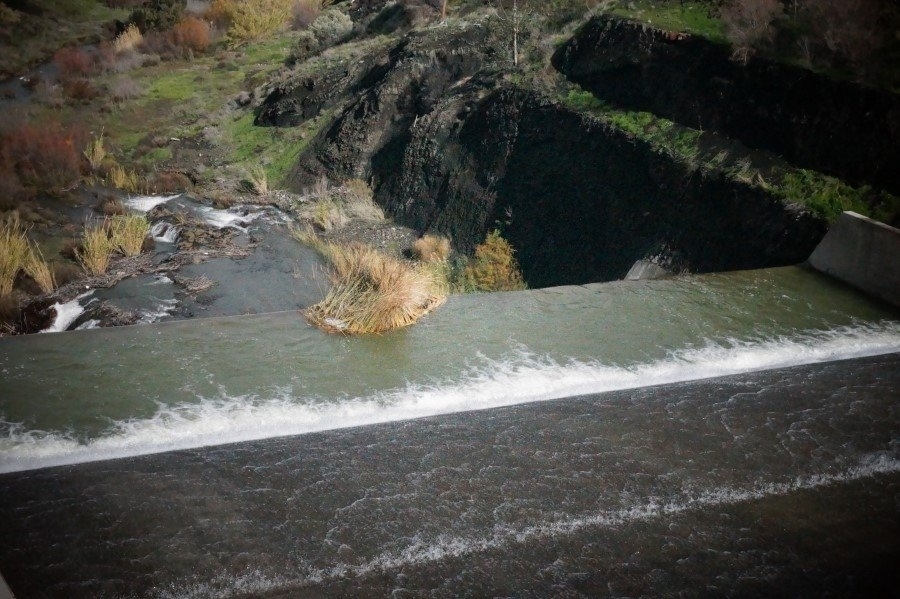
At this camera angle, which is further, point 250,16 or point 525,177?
point 250,16

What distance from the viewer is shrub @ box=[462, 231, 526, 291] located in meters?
11.6

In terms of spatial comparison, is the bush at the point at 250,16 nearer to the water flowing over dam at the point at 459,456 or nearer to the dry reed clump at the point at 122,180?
the dry reed clump at the point at 122,180

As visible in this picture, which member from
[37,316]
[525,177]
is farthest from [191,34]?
[37,316]

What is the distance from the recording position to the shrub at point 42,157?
11320mm

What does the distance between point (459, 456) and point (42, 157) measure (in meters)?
11.1

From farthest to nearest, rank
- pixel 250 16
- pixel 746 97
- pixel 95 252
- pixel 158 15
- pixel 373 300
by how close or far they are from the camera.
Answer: pixel 250 16
pixel 158 15
pixel 95 252
pixel 746 97
pixel 373 300

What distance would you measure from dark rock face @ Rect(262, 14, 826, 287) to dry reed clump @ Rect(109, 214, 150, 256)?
4556 mm

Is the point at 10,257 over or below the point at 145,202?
below

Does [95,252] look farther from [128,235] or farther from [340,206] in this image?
[340,206]

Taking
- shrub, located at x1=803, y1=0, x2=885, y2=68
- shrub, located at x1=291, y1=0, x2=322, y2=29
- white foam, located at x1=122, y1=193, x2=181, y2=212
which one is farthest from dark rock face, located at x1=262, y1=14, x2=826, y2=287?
shrub, located at x1=291, y1=0, x2=322, y2=29

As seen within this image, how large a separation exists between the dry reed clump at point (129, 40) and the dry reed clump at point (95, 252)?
6.84 metres

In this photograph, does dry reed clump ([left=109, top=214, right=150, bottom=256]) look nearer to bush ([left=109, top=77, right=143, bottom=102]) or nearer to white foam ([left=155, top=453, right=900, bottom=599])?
bush ([left=109, top=77, right=143, bottom=102])

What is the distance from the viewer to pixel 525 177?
12242mm

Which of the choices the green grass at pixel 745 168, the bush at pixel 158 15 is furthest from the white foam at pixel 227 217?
the green grass at pixel 745 168
